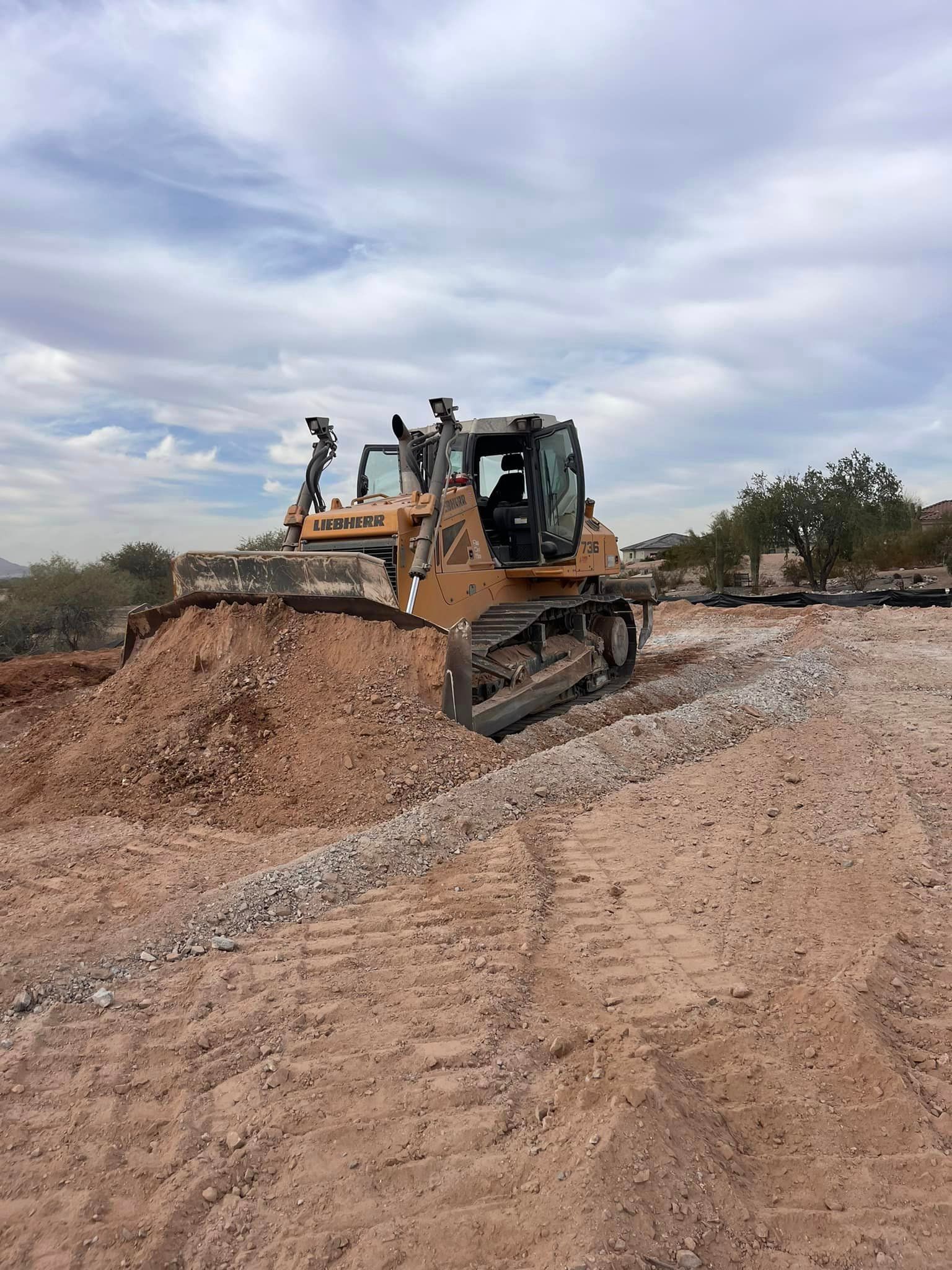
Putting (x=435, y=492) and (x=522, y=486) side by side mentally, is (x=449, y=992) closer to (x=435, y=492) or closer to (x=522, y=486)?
(x=435, y=492)

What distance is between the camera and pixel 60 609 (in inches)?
740

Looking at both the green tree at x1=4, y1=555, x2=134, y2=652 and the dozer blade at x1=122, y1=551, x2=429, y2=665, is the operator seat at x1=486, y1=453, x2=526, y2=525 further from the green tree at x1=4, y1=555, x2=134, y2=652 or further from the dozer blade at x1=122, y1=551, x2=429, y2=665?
the green tree at x1=4, y1=555, x2=134, y2=652

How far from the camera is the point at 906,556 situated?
36000 mm

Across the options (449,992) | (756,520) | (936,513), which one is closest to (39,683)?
(449,992)

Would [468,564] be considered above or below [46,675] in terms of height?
above

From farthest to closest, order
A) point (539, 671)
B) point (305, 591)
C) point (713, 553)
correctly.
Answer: point (713, 553) < point (539, 671) < point (305, 591)

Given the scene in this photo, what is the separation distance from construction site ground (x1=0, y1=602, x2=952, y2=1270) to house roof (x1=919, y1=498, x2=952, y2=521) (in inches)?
1411

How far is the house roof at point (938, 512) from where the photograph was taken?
37434mm

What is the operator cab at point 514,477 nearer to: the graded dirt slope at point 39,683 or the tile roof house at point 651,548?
the graded dirt slope at point 39,683

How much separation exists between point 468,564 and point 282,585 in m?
1.80

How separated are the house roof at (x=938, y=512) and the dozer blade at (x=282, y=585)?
121ft

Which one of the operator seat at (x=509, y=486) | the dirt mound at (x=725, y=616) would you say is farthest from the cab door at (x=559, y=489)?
the dirt mound at (x=725, y=616)

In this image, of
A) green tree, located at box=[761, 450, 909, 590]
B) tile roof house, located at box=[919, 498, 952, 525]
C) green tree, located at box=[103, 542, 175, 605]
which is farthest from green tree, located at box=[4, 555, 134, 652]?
tile roof house, located at box=[919, 498, 952, 525]

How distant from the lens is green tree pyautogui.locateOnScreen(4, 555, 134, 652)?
1809cm
